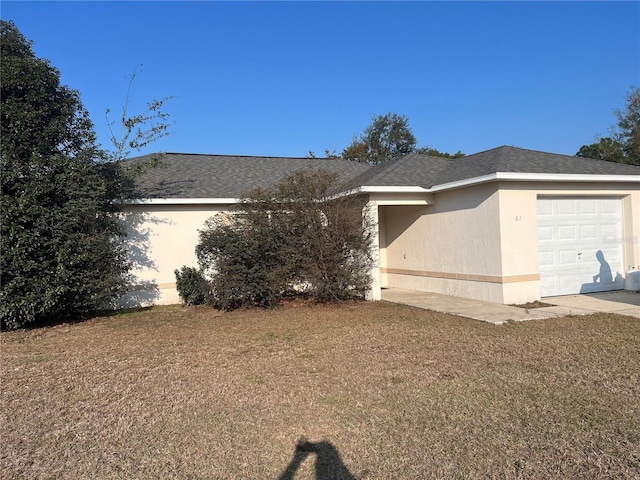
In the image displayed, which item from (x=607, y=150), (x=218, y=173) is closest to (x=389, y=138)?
(x=607, y=150)

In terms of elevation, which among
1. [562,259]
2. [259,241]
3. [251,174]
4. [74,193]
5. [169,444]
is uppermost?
[251,174]

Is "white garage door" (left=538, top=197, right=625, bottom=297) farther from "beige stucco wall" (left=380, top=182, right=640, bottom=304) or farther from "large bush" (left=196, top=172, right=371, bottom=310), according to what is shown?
"large bush" (left=196, top=172, right=371, bottom=310)

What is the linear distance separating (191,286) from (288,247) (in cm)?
309

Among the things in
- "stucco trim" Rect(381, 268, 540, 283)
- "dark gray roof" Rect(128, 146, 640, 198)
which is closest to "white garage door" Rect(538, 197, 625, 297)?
"stucco trim" Rect(381, 268, 540, 283)

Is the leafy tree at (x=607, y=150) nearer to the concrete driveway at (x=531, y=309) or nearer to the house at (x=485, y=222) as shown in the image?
the house at (x=485, y=222)

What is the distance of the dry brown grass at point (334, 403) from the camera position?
380 cm

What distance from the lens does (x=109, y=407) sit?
5160 mm

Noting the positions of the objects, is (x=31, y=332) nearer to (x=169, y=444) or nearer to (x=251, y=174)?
(x=169, y=444)

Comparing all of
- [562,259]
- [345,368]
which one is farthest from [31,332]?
[562,259]

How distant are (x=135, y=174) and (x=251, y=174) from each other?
463 cm

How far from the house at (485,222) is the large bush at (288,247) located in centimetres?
91

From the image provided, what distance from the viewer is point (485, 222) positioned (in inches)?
446

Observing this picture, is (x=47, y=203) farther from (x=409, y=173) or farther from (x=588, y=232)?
(x=588, y=232)

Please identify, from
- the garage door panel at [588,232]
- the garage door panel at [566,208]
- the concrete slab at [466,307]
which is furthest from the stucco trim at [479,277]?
the garage door panel at [588,232]
